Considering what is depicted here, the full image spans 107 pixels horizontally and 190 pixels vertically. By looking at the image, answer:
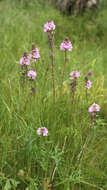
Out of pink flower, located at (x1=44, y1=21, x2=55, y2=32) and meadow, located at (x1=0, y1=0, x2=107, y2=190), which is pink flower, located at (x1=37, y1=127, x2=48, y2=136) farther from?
pink flower, located at (x1=44, y1=21, x2=55, y2=32)

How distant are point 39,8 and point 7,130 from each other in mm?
4787

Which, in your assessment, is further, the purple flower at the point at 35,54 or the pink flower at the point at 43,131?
the purple flower at the point at 35,54

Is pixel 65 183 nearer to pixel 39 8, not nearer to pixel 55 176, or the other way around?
pixel 55 176

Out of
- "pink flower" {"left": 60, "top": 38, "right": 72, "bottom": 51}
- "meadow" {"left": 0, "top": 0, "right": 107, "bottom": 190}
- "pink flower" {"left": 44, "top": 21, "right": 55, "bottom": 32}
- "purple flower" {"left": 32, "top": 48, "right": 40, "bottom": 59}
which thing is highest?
"pink flower" {"left": 44, "top": 21, "right": 55, "bottom": 32}

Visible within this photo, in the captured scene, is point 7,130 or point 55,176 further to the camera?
point 7,130

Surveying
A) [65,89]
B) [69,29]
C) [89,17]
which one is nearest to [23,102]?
[65,89]

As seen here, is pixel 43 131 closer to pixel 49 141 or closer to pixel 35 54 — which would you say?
pixel 49 141

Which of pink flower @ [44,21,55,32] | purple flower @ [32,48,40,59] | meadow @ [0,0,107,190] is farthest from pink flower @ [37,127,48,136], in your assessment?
pink flower @ [44,21,55,32]

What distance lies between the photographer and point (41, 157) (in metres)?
1.69

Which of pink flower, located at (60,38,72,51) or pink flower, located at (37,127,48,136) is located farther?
pink flower, located at (60,38,72,51)

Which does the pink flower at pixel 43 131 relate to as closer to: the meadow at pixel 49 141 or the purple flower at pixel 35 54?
the meadow at pixel 49 141

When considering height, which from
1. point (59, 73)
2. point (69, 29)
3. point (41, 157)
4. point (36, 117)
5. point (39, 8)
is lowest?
point (41, 157)

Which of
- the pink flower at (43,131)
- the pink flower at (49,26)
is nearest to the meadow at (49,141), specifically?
the pink flower at (43,131)

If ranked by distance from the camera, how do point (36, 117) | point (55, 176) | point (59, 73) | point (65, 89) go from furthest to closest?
1. point (65, 89)
2. point (59, 73)
3. point (36, 117)
4. point (55, 176)
